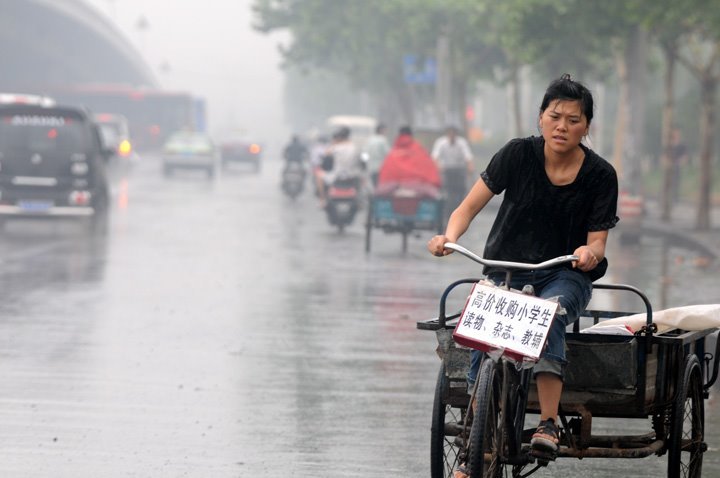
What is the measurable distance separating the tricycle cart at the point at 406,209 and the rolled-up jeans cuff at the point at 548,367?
14878 mm

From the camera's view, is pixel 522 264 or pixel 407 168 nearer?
pixel 522 264

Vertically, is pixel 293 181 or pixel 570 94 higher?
pixel 570 94

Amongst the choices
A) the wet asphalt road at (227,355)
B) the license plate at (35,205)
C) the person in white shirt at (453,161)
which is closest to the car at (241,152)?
the person in white shirt at (453,161)

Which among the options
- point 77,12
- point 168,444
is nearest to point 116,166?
point 77,12

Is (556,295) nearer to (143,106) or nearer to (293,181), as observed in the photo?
(293,181)

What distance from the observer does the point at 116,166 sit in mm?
51062

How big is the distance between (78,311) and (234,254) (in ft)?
22.3

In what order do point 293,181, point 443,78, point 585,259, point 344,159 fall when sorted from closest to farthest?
point 585,259, point 344,159, point 293,181, point 443,78

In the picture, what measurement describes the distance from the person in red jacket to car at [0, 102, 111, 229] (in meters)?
5.56

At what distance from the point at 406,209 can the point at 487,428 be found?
1511cm

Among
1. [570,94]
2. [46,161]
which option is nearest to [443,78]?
[46,161]

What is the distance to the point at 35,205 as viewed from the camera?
23.8m

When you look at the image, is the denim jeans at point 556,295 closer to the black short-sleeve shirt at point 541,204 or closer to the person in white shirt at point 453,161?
the black short-sleeve shirt at point 541,204

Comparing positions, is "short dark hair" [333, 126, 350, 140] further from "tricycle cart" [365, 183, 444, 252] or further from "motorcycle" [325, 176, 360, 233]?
"tricycle cart" [365, 183, 444, 252]
